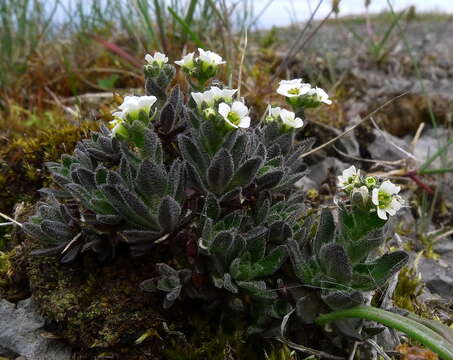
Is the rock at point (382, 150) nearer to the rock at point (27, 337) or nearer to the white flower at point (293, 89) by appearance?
the white flower at point (293, 89)

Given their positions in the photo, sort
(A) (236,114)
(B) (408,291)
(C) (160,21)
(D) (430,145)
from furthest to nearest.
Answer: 1. (D) (430,145)
2. (C) (160,21)
3. (B) (408,291)
4. (A) (236,114)

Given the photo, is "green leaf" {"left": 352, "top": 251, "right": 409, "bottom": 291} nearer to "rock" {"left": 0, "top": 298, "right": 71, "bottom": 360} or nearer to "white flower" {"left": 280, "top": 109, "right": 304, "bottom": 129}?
"white flower" {"left": 280, "top": 109, "right": 304, "bottom": 129}

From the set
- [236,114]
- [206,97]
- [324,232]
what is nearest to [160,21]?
[206,97]

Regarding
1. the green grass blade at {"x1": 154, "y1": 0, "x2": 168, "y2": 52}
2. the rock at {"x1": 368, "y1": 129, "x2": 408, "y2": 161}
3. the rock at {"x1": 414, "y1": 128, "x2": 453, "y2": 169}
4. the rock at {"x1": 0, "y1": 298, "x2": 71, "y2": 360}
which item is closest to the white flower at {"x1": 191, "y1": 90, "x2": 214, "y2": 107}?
the rock at {"x1": 0, "y1": 298, "x2": 71, "y2": 360}

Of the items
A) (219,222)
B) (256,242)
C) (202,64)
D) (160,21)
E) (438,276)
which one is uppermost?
(160,21)

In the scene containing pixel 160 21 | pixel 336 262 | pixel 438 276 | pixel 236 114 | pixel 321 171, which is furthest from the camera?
pixel 160 21

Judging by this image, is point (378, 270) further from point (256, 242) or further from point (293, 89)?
point (293, 89)

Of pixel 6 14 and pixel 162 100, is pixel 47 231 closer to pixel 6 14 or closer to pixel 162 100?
pixel 162 100

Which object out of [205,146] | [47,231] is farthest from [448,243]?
[47,231]
